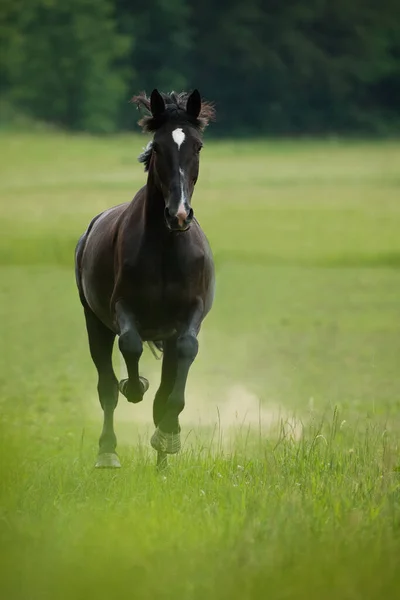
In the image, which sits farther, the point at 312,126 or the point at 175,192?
the point at 312,126

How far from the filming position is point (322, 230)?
32.0 metres

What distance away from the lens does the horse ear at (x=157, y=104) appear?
682 cm

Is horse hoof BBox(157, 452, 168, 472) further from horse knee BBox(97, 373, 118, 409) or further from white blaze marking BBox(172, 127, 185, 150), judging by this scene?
white blaze marking BBox(172, 127, 185, 150)

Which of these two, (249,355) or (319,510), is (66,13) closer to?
(249,355)

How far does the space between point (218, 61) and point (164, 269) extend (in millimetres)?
60451

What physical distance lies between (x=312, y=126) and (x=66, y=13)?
1314 centimetres

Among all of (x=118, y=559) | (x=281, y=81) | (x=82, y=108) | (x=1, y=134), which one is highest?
(x=281, y=81)

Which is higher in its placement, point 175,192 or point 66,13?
point 66,13

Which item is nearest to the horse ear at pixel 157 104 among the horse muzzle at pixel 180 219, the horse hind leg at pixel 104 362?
the horse muzzle at pixel 180 219

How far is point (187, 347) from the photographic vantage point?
22.3 feet

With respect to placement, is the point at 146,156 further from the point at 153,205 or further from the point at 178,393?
the point at 178,393

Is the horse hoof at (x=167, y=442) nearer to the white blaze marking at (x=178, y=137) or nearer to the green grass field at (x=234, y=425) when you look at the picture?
the green grass field at (x=234, y=425)

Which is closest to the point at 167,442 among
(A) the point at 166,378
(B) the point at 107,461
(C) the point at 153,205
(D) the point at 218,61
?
(B) the point at 107,461

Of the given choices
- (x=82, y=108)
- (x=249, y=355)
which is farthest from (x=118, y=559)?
(x=82, y=108)
